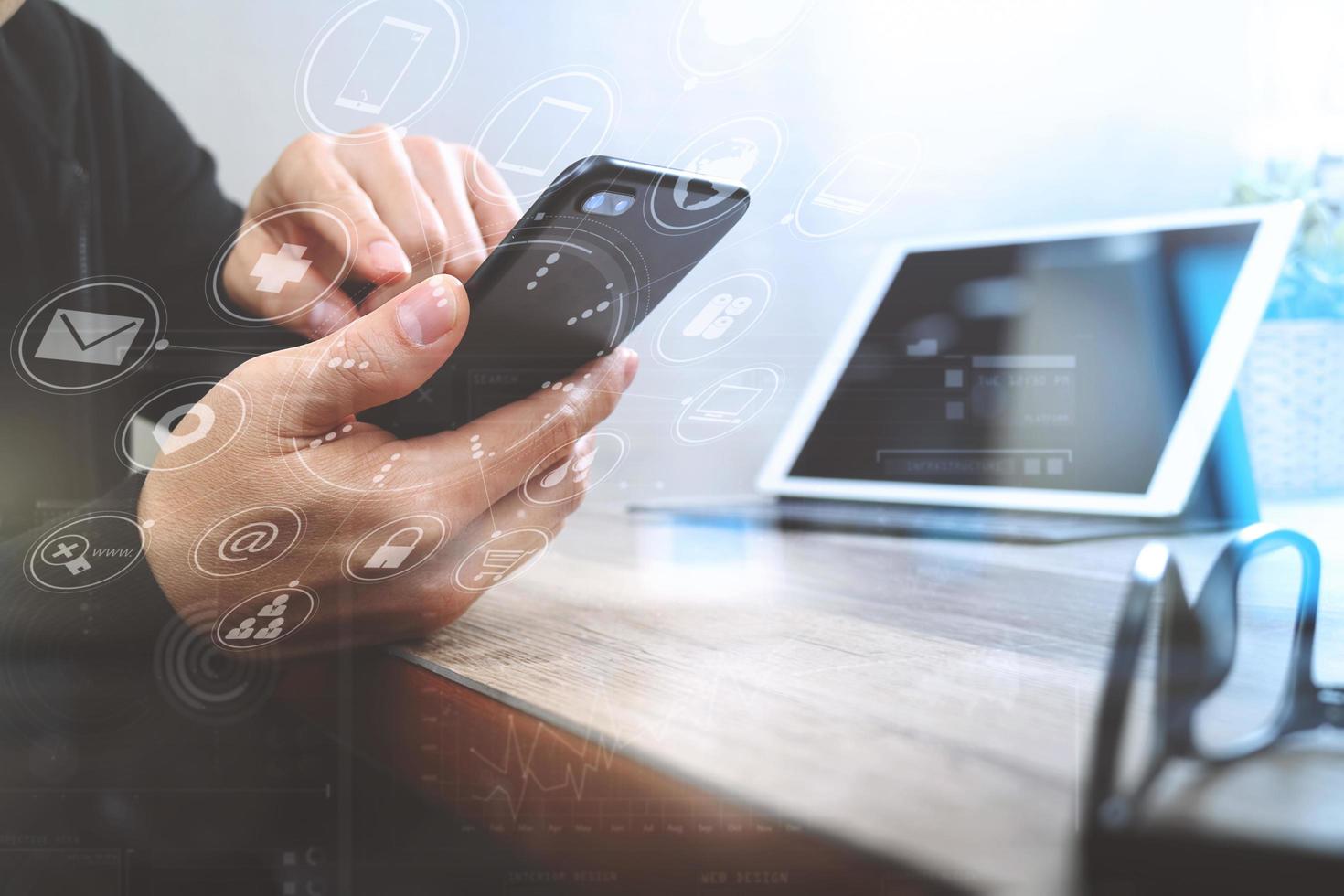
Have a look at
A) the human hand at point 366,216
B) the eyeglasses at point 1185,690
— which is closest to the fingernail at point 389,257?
the human hand at point 366,216

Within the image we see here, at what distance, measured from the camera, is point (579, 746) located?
261mm

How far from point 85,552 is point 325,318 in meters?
0.12

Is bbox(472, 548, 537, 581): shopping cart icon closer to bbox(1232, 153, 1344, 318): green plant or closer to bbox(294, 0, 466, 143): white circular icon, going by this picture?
bbox(294, 0, 466, 143): white circular icon

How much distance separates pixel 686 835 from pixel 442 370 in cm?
16

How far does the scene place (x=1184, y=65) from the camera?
296 millimetres

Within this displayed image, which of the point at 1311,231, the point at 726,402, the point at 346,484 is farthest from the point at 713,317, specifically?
the point at 1311,231

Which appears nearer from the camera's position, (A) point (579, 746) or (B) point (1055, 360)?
(A) point (579, 746)

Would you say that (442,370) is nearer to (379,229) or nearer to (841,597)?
(379,229)

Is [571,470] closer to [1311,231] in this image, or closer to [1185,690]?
[1185,690]

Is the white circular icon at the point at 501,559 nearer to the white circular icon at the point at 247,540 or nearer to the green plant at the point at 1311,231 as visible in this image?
the white circular icon at the point at 247,540

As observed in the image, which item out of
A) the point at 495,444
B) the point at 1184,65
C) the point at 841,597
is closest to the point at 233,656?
the point at 495,444

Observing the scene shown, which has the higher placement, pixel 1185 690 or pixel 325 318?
pixel 325 318

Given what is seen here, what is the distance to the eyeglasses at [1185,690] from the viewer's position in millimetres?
217

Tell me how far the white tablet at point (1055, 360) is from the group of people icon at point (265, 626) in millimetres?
198
